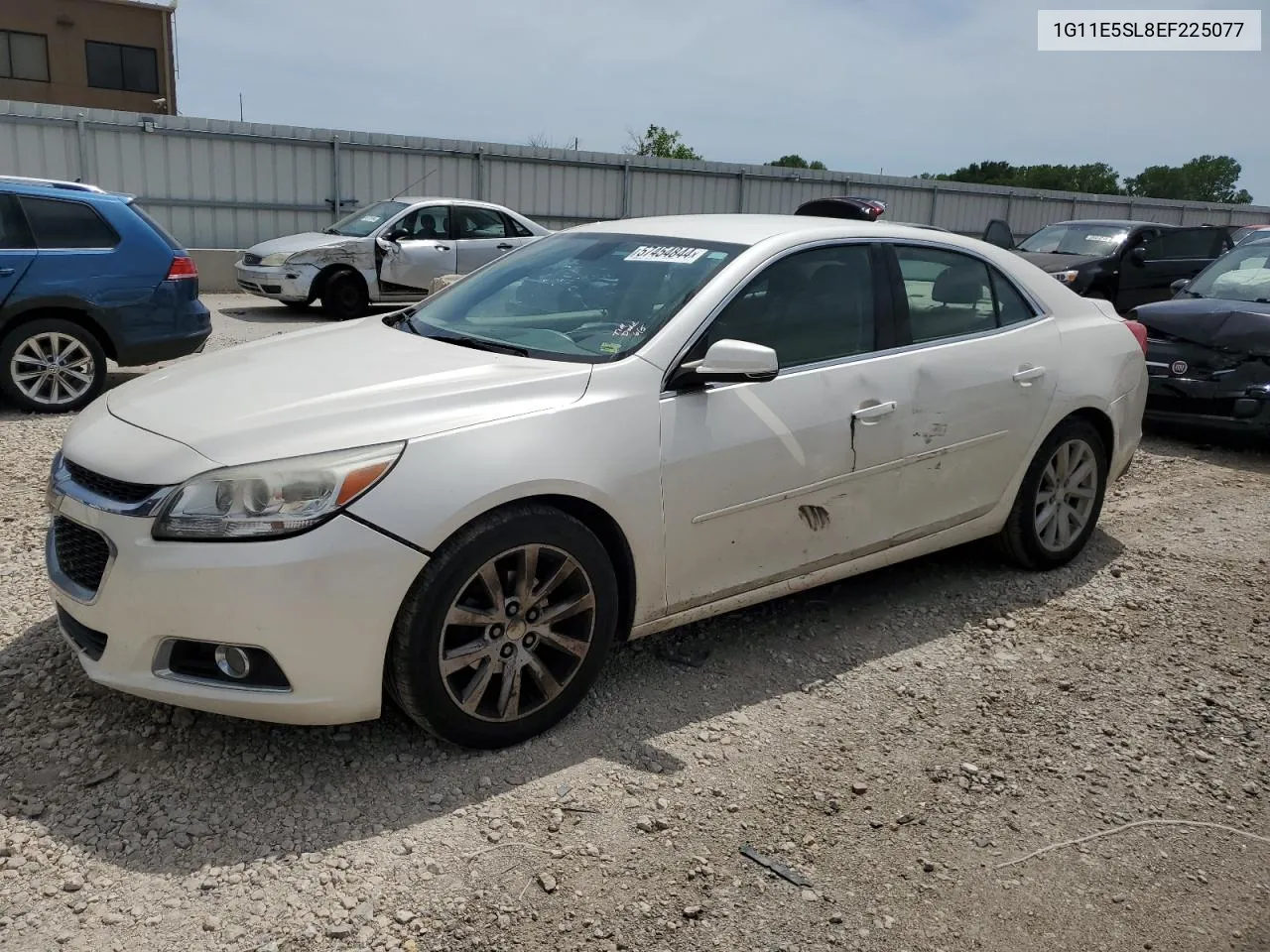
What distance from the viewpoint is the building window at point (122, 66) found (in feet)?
120

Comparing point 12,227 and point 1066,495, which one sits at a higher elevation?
point 12,227

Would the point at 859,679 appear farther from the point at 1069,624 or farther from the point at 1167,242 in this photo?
the point at 1167,242

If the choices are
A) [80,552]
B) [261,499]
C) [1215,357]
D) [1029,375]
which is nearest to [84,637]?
[80,552]

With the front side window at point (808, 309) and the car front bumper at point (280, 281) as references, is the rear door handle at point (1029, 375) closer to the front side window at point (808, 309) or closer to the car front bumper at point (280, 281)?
the front side window at point (808, 309)

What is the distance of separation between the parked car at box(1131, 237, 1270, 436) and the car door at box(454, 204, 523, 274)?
8.60m

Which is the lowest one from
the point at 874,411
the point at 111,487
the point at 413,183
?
the point at 111,487

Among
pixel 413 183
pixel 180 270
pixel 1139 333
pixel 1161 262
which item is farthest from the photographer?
pixel 413 183

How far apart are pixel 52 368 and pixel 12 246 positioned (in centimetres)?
88

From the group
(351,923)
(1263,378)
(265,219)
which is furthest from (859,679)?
(265,219)

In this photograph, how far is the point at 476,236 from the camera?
1452 cm

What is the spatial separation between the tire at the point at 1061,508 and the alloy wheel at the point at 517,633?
7.90 ft

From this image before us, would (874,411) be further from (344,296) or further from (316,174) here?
(316,174)

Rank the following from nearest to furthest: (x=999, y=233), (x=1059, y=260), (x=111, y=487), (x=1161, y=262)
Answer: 1. (x=111, y=487)
2. (x=1059, y=260)
3. (x=1161, y=262)
4. (x=999, y=233)

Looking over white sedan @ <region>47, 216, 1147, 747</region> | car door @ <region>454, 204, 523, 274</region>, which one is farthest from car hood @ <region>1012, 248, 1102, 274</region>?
white sedan @ <region>47, 216, 1147, 747</region>
